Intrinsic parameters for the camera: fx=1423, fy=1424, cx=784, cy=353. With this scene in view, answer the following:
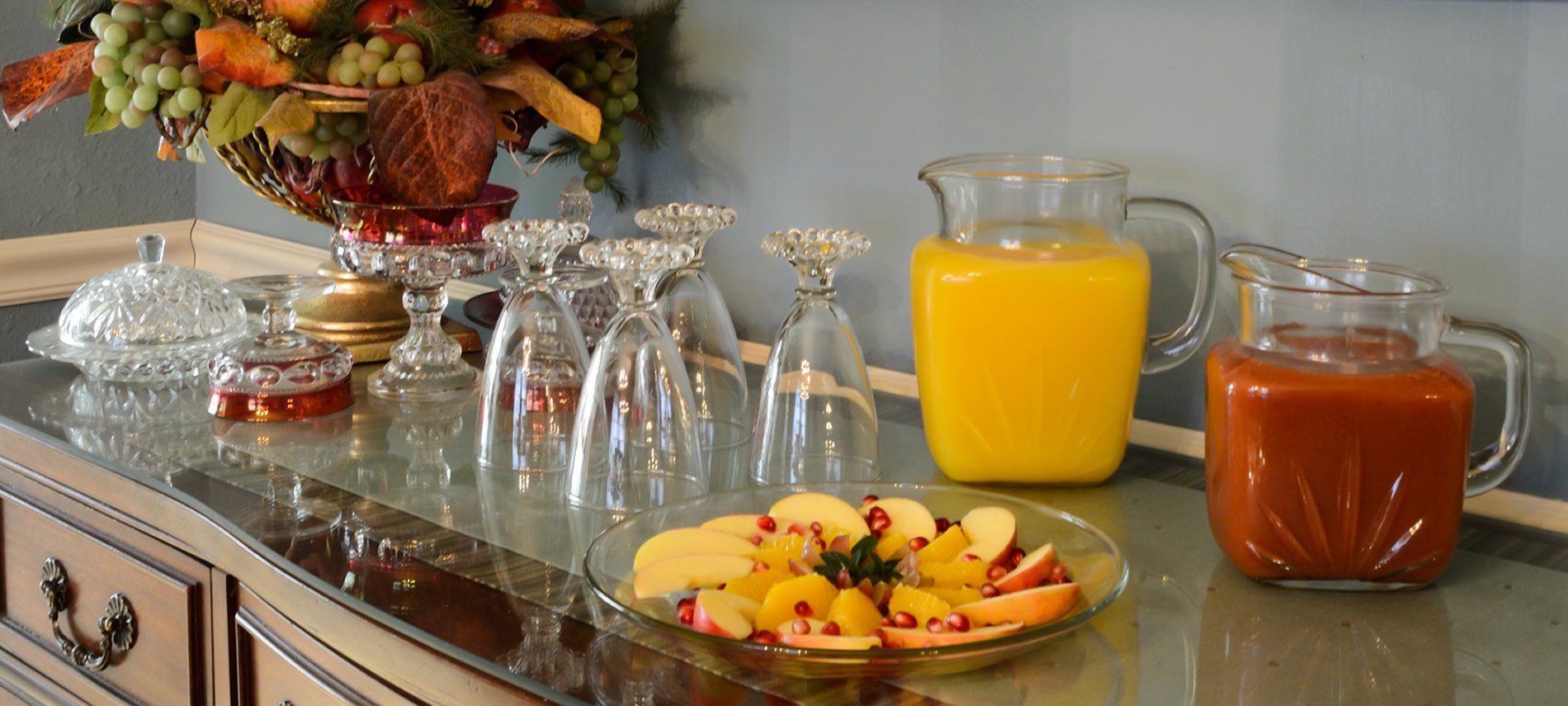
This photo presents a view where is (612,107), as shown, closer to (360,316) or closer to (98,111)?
(360,316)

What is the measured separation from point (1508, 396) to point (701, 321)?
0.50 m

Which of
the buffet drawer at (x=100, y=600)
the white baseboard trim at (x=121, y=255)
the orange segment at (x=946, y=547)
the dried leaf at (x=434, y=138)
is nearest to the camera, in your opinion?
the orange segment at (x=946, y=547)

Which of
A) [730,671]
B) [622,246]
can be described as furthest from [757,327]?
[730,671]

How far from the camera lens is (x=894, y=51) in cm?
110

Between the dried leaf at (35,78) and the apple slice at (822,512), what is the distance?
2.37 ft

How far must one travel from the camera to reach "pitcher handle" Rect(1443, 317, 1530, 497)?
2.39ft

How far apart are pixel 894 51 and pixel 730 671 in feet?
2.00

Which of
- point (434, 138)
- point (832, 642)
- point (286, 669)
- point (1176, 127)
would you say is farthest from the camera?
point (434, 138)

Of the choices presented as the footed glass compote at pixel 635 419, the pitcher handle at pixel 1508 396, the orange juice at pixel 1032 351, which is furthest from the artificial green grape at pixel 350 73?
the pitcher handle at pixel 1508 396

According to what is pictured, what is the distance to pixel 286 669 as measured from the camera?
32.9 inches

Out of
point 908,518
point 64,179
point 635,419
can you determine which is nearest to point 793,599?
point 908,518

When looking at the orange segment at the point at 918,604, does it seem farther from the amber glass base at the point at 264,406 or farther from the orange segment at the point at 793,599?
the amber glass base at the point at 264,406

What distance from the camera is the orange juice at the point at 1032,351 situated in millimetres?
857

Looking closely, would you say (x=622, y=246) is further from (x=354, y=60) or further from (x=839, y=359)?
(x=354, y=60)
